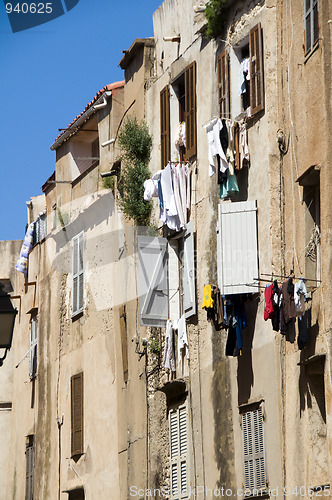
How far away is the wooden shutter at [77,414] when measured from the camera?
23016mm

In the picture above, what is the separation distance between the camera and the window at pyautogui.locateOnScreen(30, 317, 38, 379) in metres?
27.3

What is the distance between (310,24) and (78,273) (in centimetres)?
1054

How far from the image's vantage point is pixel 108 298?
73.6 feet

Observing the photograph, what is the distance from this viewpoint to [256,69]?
16.8 meters

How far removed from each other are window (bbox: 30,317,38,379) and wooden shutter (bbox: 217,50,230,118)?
37.5 ft

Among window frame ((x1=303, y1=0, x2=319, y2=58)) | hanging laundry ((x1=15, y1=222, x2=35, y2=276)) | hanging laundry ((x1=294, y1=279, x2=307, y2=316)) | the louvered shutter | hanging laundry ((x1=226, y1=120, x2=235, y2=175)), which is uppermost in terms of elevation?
hanging laundry ((x1=15, y1=222, x2=35, y2=276))

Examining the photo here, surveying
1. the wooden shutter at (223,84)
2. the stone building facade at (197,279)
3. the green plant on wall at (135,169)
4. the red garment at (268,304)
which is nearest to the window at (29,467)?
the stone building facade at (197,279)

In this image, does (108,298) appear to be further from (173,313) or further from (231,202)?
(231,202)

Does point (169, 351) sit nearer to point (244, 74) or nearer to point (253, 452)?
point (253, 452)

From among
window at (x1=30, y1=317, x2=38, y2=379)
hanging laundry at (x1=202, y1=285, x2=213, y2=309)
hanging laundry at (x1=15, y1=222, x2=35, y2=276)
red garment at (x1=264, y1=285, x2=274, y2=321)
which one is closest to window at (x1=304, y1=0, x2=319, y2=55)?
red garment at (x1=264, y1=285, x2=274, y2=321)

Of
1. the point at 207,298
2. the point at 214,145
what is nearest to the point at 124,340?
the point at 207,298

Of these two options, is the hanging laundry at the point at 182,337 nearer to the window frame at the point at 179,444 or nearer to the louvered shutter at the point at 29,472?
the window frame at the point at 179,444

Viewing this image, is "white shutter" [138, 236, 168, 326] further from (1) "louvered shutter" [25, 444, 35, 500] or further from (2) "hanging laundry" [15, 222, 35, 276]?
(2) "hanging laundry" [15, 222, 35, 276]

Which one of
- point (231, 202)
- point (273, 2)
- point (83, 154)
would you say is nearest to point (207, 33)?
point (273, 2)
